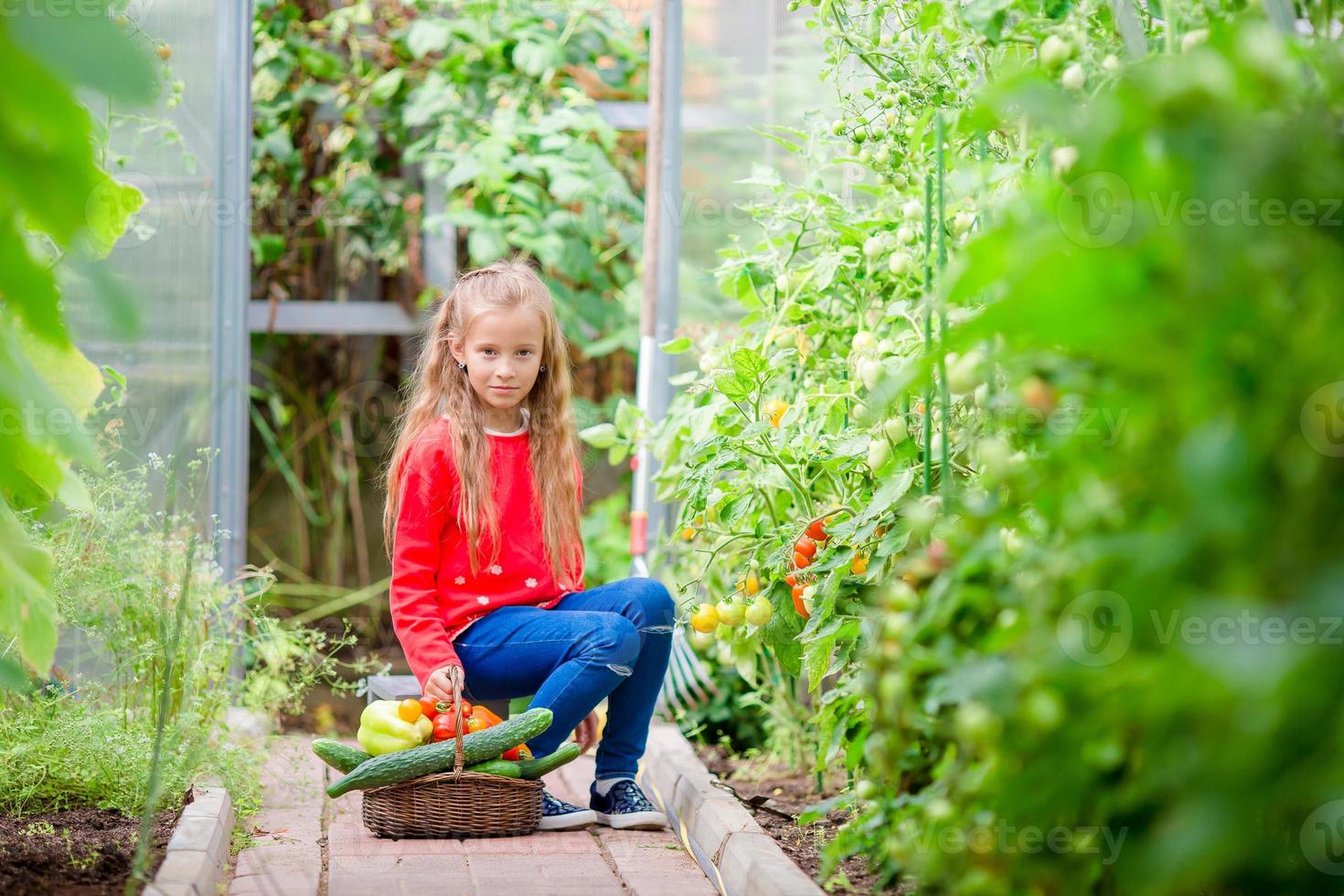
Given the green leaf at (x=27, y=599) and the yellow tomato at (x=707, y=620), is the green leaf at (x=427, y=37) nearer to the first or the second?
the yellow tomato at (x=707, y=620)

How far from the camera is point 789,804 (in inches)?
106

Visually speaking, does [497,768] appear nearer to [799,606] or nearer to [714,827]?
[714,827]

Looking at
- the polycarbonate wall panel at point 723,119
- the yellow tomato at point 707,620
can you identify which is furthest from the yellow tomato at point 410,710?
the polycarbonate wall panel at point 723,119

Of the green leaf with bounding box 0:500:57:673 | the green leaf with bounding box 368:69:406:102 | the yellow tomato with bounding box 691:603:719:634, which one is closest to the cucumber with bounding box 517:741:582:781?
the yellow tomato with bounding box 691:603:719:634

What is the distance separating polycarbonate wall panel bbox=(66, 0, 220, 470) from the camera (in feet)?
9.52

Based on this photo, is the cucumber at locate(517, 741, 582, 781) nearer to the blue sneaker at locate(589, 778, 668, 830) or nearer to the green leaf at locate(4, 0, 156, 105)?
the blue sneaker at locate(589, 778, 668, 830)

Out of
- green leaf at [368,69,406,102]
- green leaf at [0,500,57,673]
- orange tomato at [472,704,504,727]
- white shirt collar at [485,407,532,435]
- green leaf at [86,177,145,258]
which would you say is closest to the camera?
green leaf at [0,500,57,673]

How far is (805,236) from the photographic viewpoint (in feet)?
10.1

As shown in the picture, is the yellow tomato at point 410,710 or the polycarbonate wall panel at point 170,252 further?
the polycarbonate wall panel at point 170,252

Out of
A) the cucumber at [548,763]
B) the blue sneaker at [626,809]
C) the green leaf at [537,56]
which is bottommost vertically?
the blue sneaker at [626,809]

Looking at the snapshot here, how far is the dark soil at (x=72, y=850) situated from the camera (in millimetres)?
1870

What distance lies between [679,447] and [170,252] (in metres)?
1.39

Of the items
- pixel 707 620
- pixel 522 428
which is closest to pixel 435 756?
pixel 707 620

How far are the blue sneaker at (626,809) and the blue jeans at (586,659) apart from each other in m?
0.04
